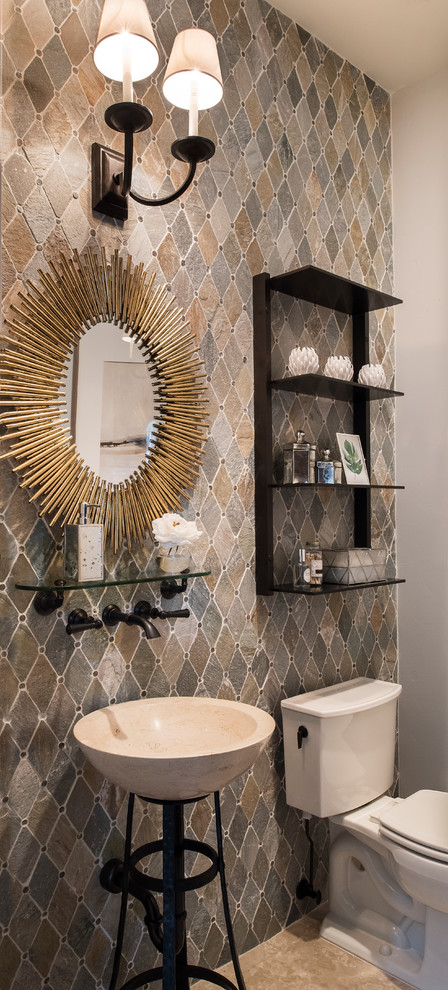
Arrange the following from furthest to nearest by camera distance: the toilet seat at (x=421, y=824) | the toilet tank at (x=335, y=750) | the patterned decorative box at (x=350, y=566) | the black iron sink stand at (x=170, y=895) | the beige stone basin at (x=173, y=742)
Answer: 1. the patterned decorative box at (x=350, y=566)
2. the toilet tank at (x=335, y=750)
3. the toilet seat at (x=421, y=824)
4. the black iron sink stand at (x=170, y=895)
5. the beige stone basin at (x=173, y=742)

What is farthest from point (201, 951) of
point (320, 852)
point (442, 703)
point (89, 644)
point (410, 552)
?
point (410, 552)

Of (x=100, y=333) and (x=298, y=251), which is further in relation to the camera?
(x=298, y=251)

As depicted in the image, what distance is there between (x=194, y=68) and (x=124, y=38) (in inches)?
7.3

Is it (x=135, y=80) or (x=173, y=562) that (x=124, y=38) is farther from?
(x=173, y=562)

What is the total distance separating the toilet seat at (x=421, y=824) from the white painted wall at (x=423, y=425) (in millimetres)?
501

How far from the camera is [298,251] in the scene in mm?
2357

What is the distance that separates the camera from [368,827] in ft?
6.75

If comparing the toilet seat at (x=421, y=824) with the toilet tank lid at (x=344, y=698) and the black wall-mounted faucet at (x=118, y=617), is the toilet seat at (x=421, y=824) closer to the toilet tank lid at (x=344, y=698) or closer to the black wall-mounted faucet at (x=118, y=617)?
the toilet tank lid at (x=344, y=698)

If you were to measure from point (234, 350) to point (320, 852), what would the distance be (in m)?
1.71

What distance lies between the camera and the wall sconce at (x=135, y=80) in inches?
58.2

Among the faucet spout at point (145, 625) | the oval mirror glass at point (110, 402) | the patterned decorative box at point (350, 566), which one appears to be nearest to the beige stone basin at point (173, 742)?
the faucet spout at point (145, 625)

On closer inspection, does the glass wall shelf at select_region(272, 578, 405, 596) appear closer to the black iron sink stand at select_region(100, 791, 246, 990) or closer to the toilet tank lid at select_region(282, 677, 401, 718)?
the toilet tank lid at select_region(282, 677, 401, 718)

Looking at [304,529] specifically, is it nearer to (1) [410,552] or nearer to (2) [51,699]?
(1) [410,552]

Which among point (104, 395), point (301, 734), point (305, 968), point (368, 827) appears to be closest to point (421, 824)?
point (368, 827)
